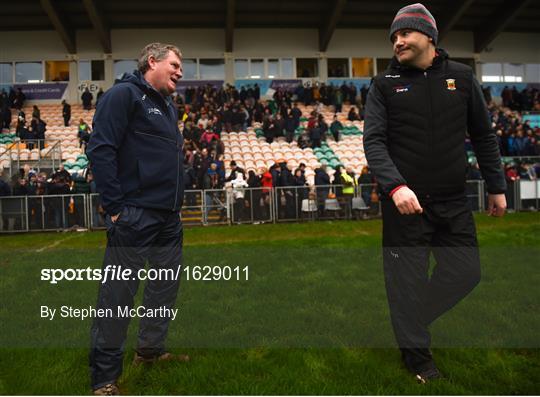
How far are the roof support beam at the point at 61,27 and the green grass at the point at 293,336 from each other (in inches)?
854

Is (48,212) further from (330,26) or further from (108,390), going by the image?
(330,26)

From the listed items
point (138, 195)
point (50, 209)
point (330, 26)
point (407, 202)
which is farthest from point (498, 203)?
point (330, 26)

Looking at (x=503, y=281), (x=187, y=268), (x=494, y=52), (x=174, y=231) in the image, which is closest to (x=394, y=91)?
(x=174, y=231)

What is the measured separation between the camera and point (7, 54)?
28.7 metres

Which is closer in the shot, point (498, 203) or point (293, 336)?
point (498, 203)

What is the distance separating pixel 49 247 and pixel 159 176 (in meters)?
8.32

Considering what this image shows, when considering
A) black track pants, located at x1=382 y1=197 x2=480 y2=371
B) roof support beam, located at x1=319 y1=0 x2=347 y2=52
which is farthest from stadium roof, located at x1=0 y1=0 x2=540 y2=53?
black track pants, located at x1=382 y1=197 x2=480 y2=371

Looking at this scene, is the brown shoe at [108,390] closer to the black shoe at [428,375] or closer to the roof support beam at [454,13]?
the black shoe at [428,375]

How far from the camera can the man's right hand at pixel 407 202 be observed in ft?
9.20

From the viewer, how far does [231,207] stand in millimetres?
14594

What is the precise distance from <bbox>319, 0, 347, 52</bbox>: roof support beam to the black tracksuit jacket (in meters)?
24.3

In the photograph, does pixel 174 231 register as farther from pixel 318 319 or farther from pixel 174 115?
pixel 318 319

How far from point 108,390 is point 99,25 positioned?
87.4 ft

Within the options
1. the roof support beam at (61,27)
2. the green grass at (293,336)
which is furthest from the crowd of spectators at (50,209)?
the roof support beam at (61,27)
